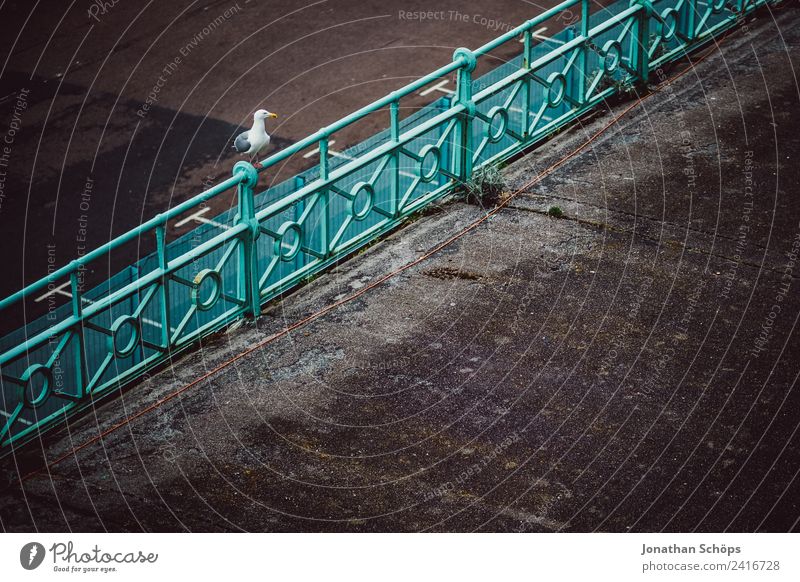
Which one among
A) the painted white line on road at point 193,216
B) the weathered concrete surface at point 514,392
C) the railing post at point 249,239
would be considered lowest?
the weathered concrete surface at point 514,392

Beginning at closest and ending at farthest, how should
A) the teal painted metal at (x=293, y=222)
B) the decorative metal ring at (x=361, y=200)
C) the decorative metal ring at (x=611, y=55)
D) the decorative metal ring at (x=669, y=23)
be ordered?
1. the teal painted metal at (x=293, y=222)
2. the decorative metal ring at (x=361, y=200)
3. the decorative metal ring at (x=611, y=55)
4. the decorative metal ring at (x=669, y=23)

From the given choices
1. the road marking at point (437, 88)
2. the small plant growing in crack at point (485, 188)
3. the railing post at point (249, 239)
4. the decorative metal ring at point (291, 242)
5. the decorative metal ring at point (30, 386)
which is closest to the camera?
the decorative metal ring at point (30, 386)

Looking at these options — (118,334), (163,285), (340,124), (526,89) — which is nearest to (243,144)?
(340,124)

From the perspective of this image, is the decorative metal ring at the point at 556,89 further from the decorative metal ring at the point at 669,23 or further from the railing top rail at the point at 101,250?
the railing top rail at the point at 101,250

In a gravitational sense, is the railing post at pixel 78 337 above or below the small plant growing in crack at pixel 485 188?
below

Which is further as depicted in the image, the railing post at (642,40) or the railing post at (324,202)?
the railing post at (642,40)

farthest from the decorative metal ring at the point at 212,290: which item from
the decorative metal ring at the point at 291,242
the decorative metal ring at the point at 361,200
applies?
the decorative metal ring at the point at 361,200

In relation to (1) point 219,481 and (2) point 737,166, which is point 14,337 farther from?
(2) point 737,166
